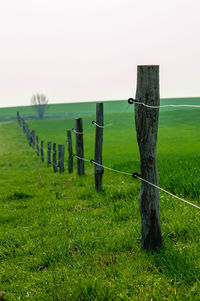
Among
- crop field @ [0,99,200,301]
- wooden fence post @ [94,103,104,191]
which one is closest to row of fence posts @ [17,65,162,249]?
crop field @ [0,99,200,301]

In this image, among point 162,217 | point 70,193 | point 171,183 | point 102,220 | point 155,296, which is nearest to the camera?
point 155,296

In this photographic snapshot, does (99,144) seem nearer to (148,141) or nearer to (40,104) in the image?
(148,141)

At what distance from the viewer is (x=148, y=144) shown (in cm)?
387

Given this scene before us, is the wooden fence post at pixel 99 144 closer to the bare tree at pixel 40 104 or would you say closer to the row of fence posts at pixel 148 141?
the row of fence posts at pixel 148 141

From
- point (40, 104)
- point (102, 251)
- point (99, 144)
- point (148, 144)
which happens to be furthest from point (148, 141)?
point (40, 104)

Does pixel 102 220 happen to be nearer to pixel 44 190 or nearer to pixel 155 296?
pixel 155 296

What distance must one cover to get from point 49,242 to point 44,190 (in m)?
4.61

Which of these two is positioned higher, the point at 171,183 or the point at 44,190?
the point at 171,183

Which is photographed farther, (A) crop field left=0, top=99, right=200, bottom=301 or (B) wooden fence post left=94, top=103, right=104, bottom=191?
(B) wooden fence post left=94, top=103, right=104, bottom=191

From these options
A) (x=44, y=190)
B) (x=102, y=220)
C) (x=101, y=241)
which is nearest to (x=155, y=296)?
(x=101, y=241)

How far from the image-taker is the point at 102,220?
5336mm

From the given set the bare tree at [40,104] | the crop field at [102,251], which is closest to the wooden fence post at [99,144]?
the crop field at [102,251]

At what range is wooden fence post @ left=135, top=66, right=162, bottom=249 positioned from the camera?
3.83m

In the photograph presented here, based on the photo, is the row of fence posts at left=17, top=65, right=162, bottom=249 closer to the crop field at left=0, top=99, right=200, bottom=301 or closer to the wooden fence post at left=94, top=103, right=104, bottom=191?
the crop field at left=0, top=99, right=200, bottom=301
